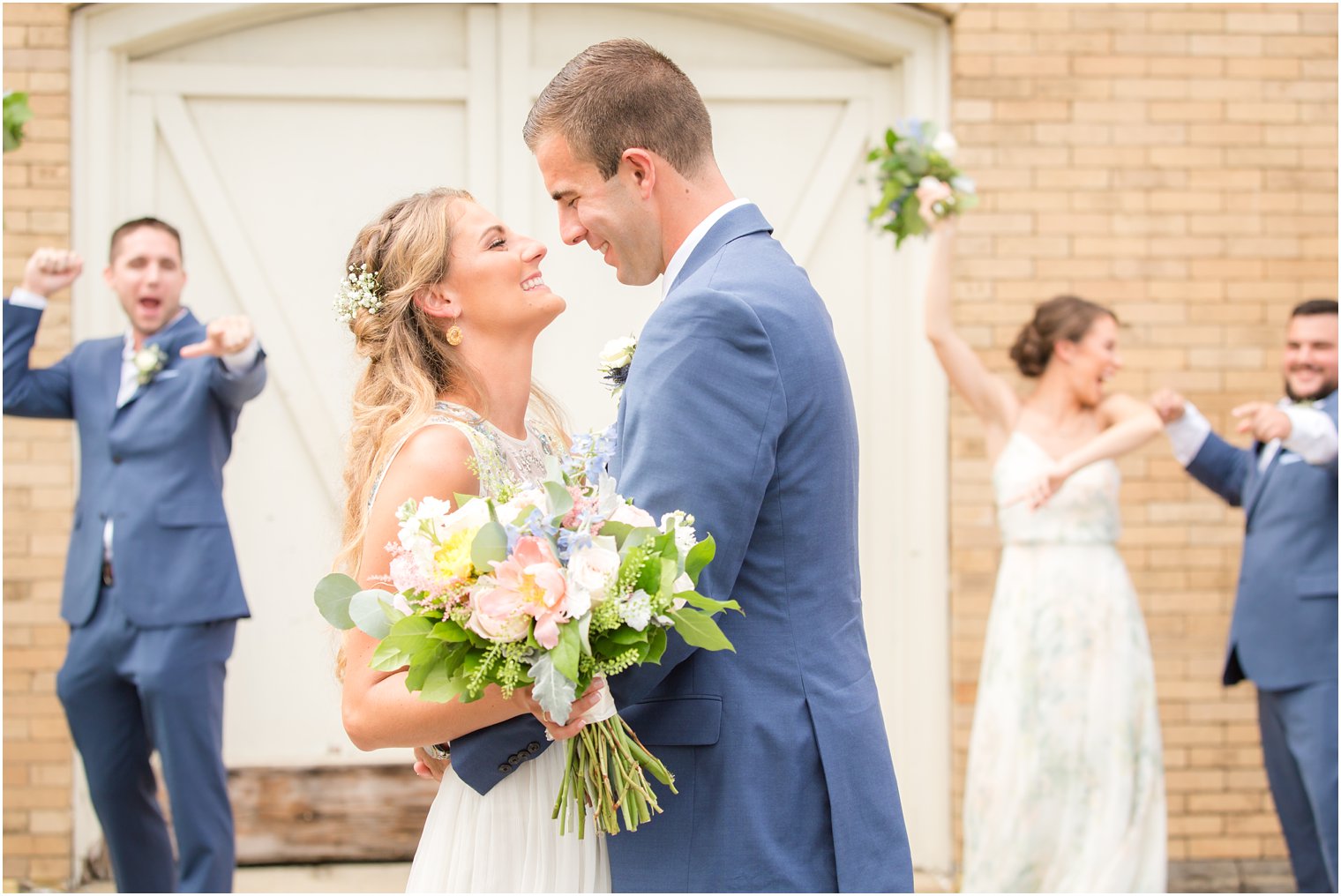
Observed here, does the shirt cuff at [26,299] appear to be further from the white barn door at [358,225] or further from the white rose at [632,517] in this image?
the white rose at [632,517]

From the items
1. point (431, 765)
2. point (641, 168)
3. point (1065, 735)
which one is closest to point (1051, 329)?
point (1065, 735)

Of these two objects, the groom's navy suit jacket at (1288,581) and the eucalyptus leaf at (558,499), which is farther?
the groom's navy suit jacket at (1288,581)

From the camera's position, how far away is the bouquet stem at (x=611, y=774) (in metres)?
2.22

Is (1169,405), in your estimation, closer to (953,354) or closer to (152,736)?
(953,354)

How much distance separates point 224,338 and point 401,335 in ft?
7.40

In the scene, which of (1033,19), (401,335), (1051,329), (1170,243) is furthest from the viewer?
(1170,243)

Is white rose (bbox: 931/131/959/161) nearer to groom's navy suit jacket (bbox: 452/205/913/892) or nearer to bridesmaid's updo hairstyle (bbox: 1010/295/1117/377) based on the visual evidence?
bridesmaid's updo hairstyle (bbox: 1010/295/1117/377)

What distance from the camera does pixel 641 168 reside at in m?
2.55

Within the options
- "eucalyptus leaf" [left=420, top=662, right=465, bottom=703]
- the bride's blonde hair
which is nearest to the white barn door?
the bride's blonde hair

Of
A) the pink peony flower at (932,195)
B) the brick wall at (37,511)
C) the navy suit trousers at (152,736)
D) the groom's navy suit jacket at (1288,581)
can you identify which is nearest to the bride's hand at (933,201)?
the pink peony flower at (932,195)

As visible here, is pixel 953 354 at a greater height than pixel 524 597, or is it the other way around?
pixel 953 354

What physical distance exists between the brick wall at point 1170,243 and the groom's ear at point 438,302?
11.6ft

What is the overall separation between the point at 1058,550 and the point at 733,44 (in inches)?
105

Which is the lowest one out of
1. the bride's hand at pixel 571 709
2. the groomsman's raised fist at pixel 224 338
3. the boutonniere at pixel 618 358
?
the bride's hand at pixel 571 709
